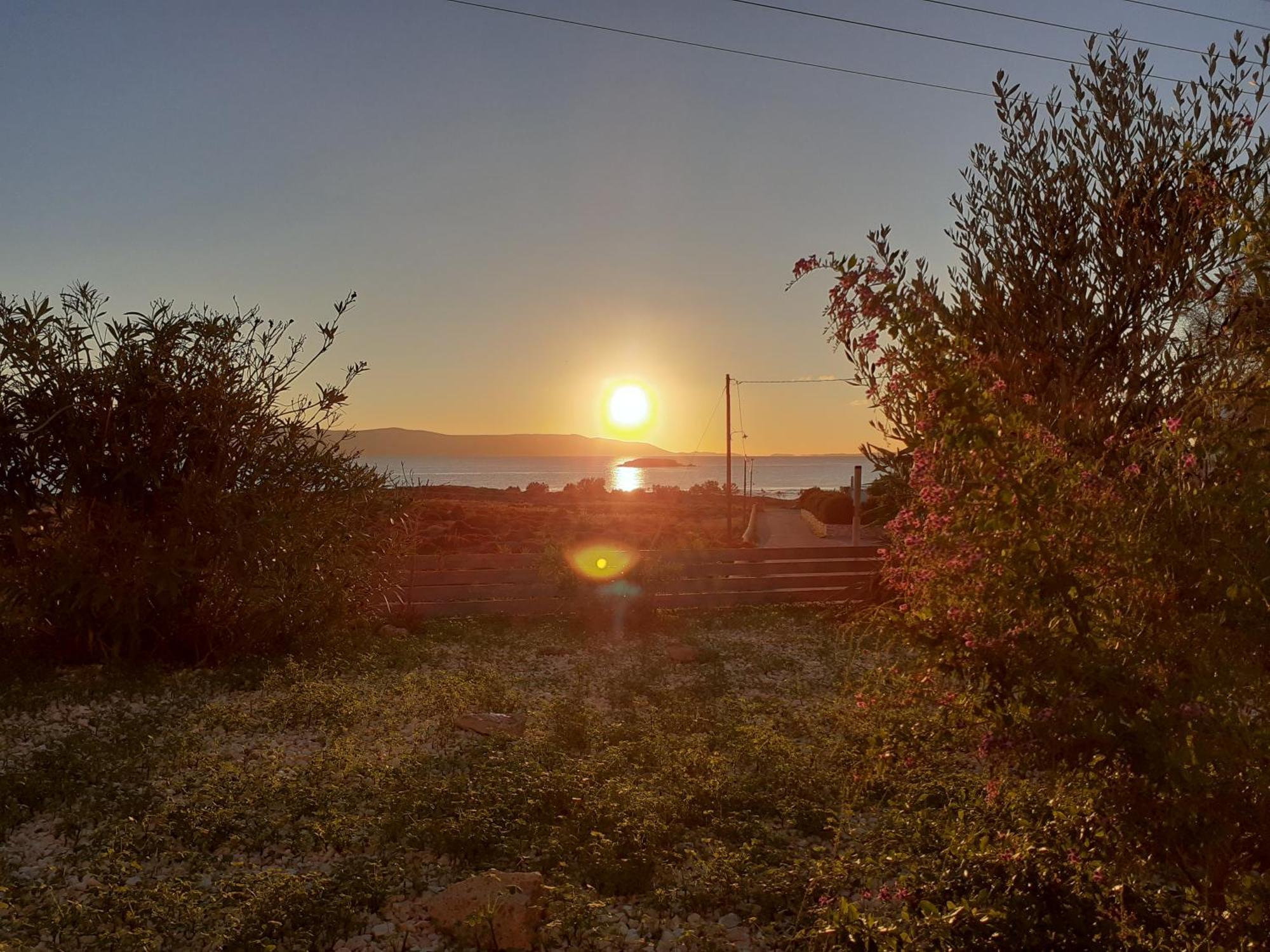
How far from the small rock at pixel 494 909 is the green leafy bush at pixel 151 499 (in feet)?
22.1

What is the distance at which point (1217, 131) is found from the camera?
6648 millimetres

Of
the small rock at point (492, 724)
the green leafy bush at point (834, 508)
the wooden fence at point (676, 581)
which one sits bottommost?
the small rock at point (492, 724)

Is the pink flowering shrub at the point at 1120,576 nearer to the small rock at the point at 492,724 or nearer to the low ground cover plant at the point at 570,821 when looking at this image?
the low ground cover plant at the point at 570,821

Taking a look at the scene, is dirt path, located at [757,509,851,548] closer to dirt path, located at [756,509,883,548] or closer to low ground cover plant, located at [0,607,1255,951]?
dirt path, located at [756,509,883,548]

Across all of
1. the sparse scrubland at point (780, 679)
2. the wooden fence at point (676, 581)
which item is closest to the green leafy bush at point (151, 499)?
the sparse scrubland at point (780, 679)

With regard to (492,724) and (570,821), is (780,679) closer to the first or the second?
A: (492,724)

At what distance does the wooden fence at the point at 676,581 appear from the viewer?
47.0 feet

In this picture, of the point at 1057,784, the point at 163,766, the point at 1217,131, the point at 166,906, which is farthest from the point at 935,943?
the point at 1217,131

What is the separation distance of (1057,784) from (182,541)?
31.9 feet

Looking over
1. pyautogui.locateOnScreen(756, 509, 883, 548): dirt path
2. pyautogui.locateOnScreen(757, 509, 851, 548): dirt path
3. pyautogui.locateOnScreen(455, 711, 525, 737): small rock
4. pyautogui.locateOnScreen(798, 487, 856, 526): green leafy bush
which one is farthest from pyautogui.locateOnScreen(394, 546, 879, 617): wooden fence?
pyautogui.locateOnScreen(798, 487, 856, 526): green leafy bush

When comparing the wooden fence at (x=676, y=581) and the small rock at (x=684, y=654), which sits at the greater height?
the wooden fence at (x=676, y=581)

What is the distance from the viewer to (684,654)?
11703 mm

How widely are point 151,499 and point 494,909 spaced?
8.26 metres

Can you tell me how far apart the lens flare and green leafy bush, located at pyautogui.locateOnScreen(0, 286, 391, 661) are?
4.63 meters
